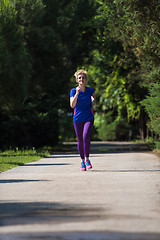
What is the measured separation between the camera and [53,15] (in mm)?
24328

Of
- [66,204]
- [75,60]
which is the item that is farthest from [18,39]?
[66,204]

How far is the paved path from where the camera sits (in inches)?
191

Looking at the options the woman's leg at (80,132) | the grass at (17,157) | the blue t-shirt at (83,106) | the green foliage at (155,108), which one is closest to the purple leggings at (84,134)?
the woman's leg at (80,132)

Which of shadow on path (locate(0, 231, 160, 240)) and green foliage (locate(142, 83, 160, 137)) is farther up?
green foliage (locate(142, 83, 160, 137))

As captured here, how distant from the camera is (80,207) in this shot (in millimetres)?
6176

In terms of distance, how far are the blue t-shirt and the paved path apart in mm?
1686

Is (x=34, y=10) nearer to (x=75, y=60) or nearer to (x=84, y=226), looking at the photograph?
(x=75, y=60)

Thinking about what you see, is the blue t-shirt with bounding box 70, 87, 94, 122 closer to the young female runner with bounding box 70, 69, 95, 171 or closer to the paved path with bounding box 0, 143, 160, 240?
the young female runner with bounding box 70, 69, 95, 171

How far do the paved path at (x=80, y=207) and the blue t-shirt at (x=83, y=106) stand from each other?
169 cm

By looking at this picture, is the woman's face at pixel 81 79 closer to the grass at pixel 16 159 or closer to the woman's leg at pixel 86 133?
the woman's leg at pixel 86 133

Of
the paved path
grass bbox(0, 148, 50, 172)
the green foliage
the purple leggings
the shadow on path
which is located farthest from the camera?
the green foliage

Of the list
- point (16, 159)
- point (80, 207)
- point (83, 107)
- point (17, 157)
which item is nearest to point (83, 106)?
point (83, 107)

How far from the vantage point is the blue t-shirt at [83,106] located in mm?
10922

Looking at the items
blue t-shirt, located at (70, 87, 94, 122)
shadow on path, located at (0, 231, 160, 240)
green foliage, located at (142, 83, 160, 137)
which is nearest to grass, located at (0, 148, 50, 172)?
blue t-shirt, located at (70, 87, 94, 122)
